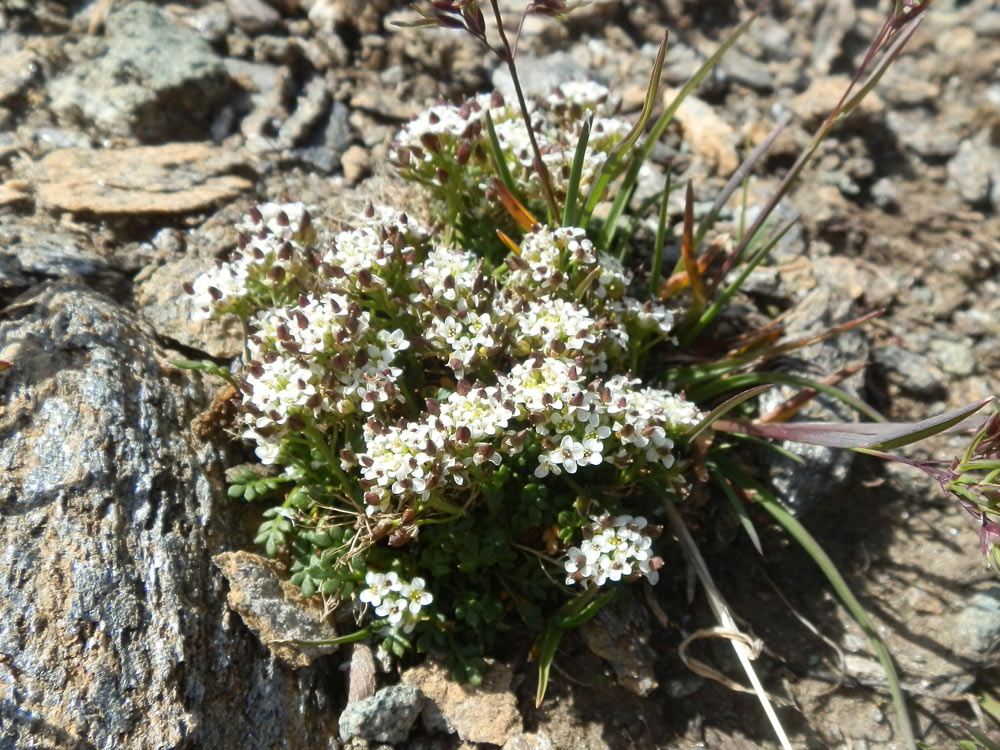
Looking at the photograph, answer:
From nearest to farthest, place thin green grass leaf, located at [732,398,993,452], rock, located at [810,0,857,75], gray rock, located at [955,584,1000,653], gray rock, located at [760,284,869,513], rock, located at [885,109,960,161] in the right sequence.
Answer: thin green grass leaf, located at [732,398,993,452] < gray rock, located at [955,584,1000,653] < gray rock, located at [760,284,869,513] < rock, located at [885,109,960,161] < rock, located at [810,0,857,75]

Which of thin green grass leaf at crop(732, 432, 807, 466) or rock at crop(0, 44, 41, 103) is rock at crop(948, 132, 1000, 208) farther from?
rock at crop(0, 44, 41, 103)

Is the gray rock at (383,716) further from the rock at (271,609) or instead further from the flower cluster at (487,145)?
the flower cluster at (487,145)

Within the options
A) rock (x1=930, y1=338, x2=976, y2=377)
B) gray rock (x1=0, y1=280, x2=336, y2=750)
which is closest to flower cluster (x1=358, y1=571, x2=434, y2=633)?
gray rock (x1=0, y1=280, x2=336, y2=750)

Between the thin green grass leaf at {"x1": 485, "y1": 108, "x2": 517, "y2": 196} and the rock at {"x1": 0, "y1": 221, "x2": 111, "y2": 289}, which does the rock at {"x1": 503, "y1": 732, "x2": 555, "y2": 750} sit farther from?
the rock at {"x1": 0, "y1": 221, "x2": 111, "y2": 289}

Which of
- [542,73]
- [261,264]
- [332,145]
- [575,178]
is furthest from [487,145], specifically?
[542,73]

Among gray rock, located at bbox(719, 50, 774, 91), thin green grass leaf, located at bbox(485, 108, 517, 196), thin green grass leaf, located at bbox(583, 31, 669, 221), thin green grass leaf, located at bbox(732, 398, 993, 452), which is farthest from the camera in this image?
gray rock, located at bbox(719, 50, 774, 91)

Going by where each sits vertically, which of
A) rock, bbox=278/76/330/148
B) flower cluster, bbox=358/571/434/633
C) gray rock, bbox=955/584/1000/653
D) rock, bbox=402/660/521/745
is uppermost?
rock, bbox=278/76/330/148

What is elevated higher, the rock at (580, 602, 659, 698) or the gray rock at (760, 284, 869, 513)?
the gray rock at (760, 284, 869, 513)

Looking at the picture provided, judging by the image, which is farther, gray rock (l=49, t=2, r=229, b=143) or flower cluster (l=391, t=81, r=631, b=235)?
gray rock (l=49, t=2, r=229, b=143)
